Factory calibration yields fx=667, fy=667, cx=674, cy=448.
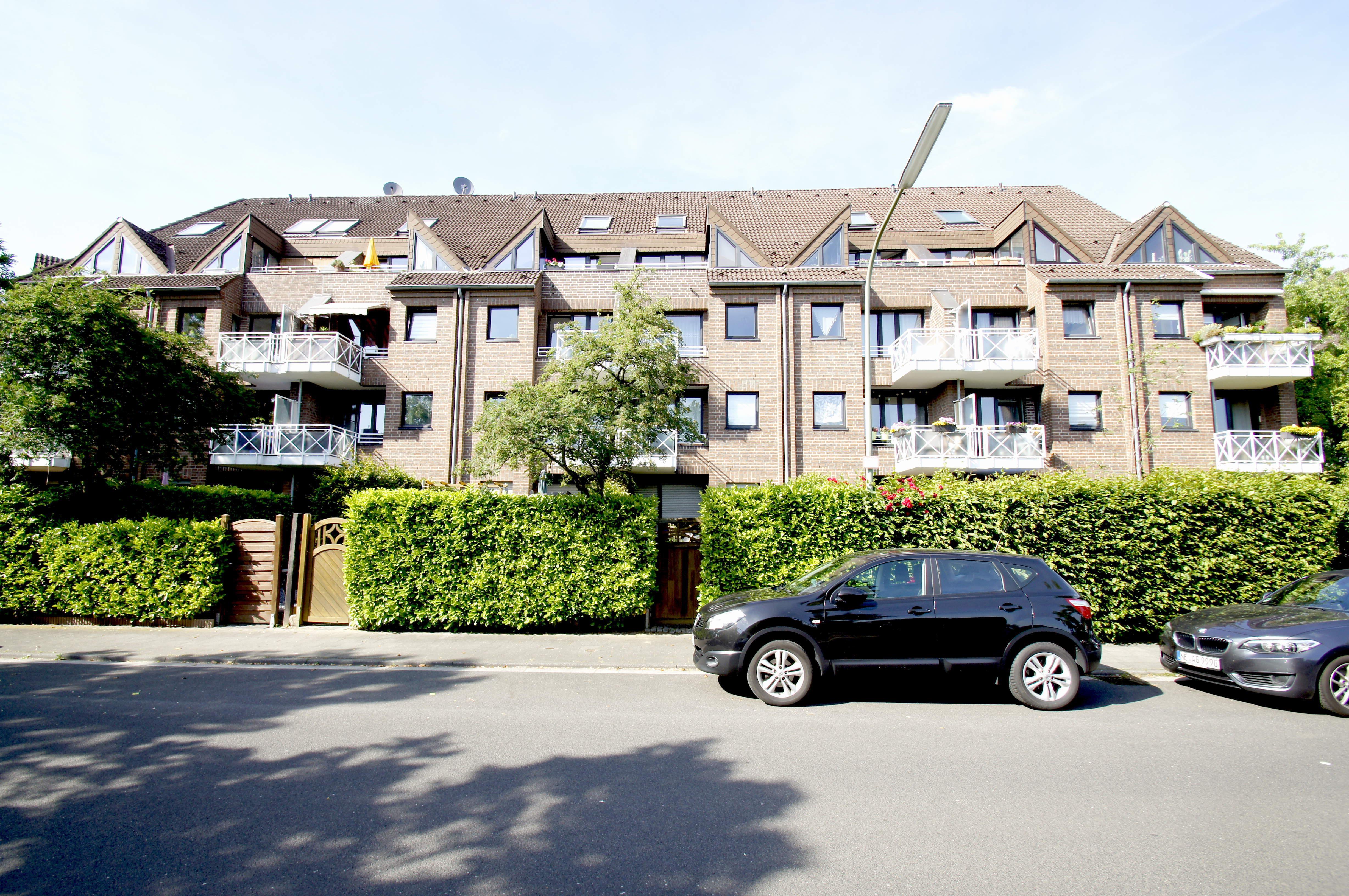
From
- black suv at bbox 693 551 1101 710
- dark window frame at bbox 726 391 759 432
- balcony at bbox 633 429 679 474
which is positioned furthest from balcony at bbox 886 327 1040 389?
black suv at bbox 693 551 1101 710

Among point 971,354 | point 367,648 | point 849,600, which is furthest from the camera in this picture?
point 971,354

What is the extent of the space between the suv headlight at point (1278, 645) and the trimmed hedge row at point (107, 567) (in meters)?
14.7

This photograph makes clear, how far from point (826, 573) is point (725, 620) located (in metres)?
1.46

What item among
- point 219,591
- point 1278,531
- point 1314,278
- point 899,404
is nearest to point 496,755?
point 219,591

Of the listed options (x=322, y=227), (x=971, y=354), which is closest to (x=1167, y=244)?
(x=971, y=354)

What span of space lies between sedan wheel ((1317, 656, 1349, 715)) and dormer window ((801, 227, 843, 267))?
17301 mm

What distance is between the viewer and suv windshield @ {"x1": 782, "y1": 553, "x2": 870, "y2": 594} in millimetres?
7555

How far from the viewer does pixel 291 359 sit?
20.6 metres

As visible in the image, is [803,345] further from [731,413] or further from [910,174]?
[910,174]

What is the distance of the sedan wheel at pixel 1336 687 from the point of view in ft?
22.2

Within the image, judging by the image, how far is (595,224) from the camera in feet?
88.4

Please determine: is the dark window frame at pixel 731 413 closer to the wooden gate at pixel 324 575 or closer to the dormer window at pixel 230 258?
the wooden gate at pixel 324 575

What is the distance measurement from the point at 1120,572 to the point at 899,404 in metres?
11.9

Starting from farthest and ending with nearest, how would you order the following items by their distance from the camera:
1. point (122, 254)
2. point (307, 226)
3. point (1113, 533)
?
point (307, 226)
point (122, 254)
point (1113, 533)
